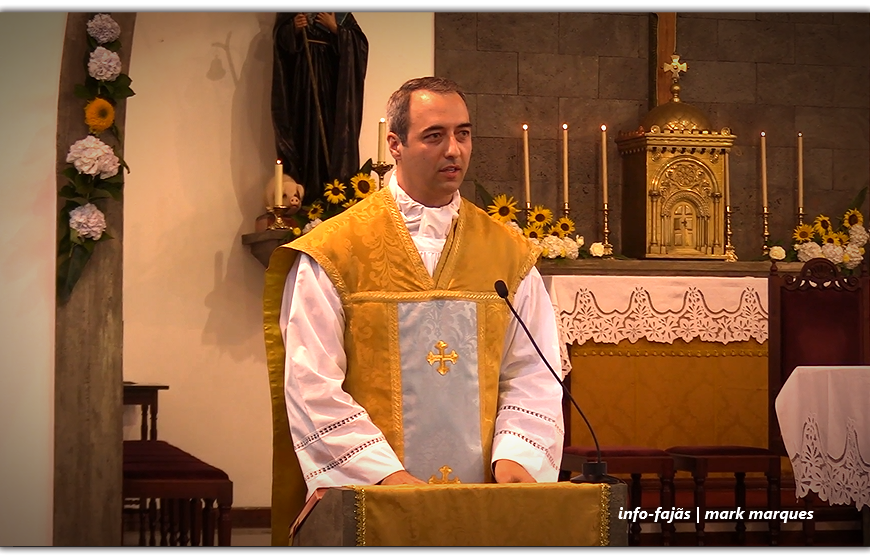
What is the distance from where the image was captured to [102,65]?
13.1 ft

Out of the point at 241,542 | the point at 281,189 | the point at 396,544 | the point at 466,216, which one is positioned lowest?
the point at 241,542

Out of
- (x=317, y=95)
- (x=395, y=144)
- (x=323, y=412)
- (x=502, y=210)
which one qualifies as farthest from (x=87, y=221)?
(x=502, y=210)

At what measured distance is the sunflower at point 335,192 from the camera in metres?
6.36

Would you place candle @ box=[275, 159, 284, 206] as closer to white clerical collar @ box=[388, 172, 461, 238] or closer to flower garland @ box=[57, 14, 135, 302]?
flower garland @ box=[57, 14, 135, 302]

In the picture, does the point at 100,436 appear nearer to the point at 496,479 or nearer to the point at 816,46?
the point at 496,479

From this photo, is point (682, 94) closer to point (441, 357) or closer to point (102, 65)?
point (102, 65)

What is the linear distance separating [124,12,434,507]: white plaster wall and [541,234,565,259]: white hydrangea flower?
1613 mm

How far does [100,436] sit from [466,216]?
1.49 metres

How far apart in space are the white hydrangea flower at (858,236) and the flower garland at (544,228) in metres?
1.54

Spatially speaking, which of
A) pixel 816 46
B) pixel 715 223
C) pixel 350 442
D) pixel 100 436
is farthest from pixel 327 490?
pixel 816 46

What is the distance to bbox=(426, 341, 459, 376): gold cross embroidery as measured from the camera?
3164mm

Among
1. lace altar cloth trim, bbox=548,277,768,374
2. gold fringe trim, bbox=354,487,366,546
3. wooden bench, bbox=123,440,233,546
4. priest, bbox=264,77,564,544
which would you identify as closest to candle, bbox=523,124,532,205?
lace altar cloth trim, bbox=548,277,768,374

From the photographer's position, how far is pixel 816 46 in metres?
7.90

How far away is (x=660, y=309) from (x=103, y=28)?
3.64 meters
